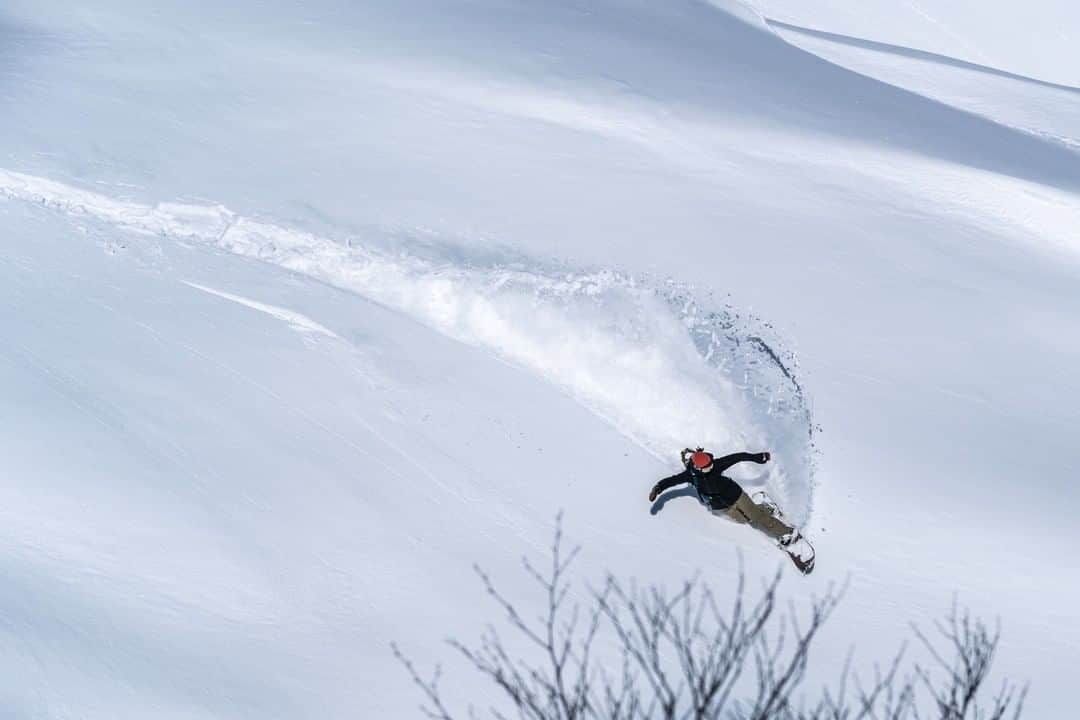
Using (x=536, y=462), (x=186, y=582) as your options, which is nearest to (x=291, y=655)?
(x=186, y=582)

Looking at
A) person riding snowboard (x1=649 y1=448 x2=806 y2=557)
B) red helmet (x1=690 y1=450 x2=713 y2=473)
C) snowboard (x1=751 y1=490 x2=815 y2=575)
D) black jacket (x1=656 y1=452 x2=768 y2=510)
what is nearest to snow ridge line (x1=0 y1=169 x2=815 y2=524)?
snowboard (x1=751 y1=490 x2=815 y2=575)

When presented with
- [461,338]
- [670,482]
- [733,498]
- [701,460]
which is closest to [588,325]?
[461,338]

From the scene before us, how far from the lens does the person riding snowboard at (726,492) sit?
306 inches

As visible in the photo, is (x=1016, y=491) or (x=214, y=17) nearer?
(x=1016, y=491)

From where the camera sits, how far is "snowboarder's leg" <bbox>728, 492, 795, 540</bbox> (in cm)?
802

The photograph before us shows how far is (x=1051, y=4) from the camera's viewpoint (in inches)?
669

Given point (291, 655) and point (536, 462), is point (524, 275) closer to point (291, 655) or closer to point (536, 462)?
point (536, 462)

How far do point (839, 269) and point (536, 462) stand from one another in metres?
3.95

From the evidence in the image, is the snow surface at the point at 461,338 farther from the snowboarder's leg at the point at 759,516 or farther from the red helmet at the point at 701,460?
the red helmet at the point at 701,460

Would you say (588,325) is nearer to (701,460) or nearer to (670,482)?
(670,482)

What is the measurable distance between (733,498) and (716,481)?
252mm

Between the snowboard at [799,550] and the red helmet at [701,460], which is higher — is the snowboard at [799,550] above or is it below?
below

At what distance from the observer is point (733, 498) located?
796 cm

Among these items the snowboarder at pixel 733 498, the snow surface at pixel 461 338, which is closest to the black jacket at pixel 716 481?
the snowboarder at pixel 733 498
